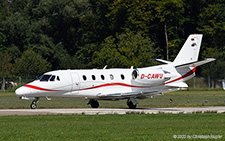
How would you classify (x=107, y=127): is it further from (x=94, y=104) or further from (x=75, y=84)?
(x=94, y=104)

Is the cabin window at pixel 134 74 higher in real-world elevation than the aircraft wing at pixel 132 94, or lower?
higher

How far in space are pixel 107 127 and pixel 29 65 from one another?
180 ft

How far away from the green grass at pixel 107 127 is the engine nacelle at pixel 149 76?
1026 centimetres

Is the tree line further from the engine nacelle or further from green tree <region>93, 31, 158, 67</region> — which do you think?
the engine nacelle

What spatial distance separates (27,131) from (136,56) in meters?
56.2

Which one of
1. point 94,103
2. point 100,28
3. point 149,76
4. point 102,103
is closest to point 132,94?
point 149,76

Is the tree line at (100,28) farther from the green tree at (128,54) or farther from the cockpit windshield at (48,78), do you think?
the cockpit windshield at (48,78)

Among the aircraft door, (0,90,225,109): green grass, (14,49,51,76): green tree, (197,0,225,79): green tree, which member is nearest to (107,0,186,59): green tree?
(197,0,225,79): green tree

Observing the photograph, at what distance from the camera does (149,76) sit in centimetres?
3738

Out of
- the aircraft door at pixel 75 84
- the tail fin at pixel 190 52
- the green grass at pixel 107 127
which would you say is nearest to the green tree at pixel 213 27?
the tail fin at pixel 190 52

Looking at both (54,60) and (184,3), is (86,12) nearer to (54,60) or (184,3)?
(54,60)

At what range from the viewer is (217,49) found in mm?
83375

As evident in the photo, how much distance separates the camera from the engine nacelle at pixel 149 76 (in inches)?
1469

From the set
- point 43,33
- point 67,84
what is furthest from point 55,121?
point 43,33
